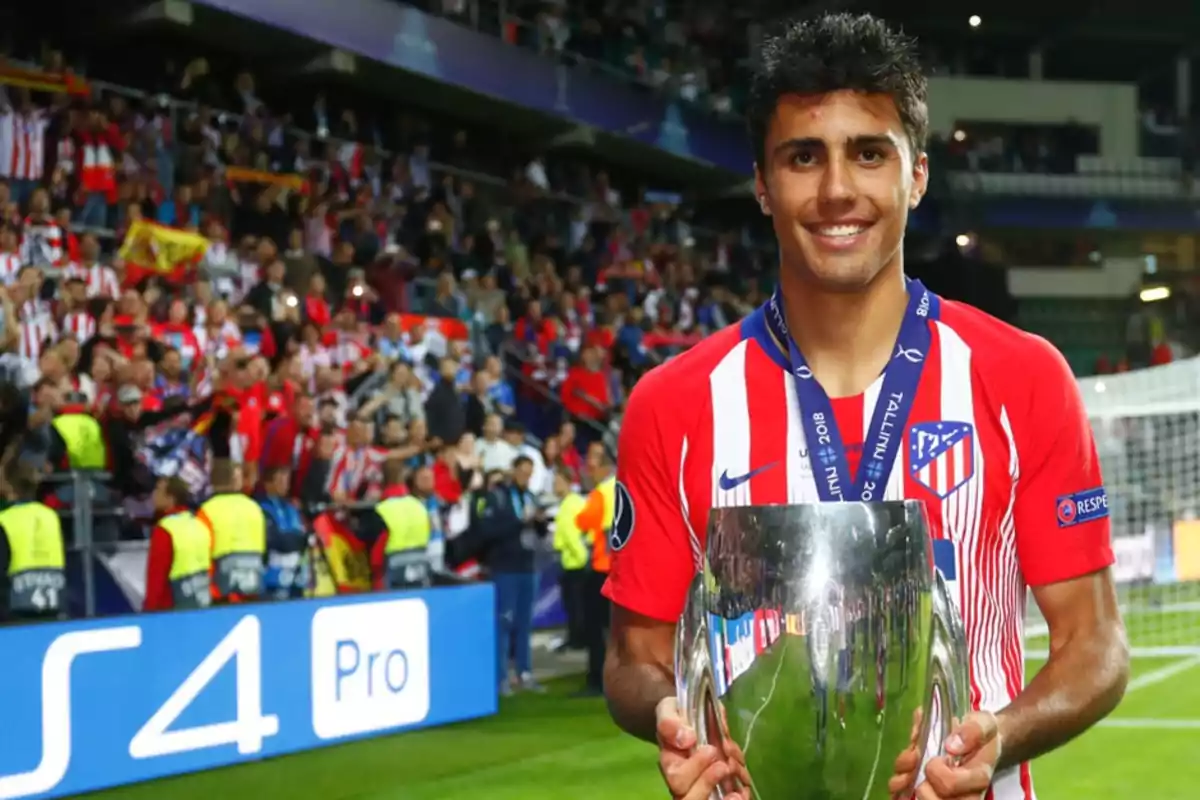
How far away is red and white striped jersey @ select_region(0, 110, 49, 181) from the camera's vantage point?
37.8 ft

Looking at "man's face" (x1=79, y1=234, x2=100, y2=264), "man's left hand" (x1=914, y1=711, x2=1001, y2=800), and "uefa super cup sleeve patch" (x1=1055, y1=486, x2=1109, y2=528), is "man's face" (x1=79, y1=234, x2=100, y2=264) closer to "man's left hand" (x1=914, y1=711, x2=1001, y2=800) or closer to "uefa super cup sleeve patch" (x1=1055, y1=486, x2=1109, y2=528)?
"uefa super cup sleeve patch" (x1=1055, y1=486, x2=1109, y2=528)

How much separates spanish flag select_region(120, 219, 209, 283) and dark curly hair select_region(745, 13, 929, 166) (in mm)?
10337

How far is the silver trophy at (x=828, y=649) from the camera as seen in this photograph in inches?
51.3

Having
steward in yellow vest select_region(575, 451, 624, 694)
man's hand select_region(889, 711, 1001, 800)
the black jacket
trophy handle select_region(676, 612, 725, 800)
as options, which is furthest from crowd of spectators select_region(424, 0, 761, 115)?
man's hand select_region(889, 711, 1001, 800)

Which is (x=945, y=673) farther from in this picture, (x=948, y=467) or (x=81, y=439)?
(x=81, y=439)

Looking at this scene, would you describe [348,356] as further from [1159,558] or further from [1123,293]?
[1123,293]

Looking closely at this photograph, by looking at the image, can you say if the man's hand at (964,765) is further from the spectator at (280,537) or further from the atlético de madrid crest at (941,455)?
the spectator at (280,537)

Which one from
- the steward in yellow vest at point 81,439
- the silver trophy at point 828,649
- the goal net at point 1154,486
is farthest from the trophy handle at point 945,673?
the goal net at point 1154,486

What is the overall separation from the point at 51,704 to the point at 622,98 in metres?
15.1

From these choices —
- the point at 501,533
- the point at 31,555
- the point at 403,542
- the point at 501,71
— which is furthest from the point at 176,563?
the point at 501,71

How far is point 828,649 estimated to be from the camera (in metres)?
1.30

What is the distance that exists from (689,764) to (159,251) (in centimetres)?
1106

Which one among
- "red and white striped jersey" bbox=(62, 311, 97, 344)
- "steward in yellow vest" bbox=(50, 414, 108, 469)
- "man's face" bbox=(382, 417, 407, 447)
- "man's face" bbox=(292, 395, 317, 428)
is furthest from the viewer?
"man's face" bbox=(382, 417, 407, 447)

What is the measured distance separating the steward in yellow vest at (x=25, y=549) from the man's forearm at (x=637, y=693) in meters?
6.88
